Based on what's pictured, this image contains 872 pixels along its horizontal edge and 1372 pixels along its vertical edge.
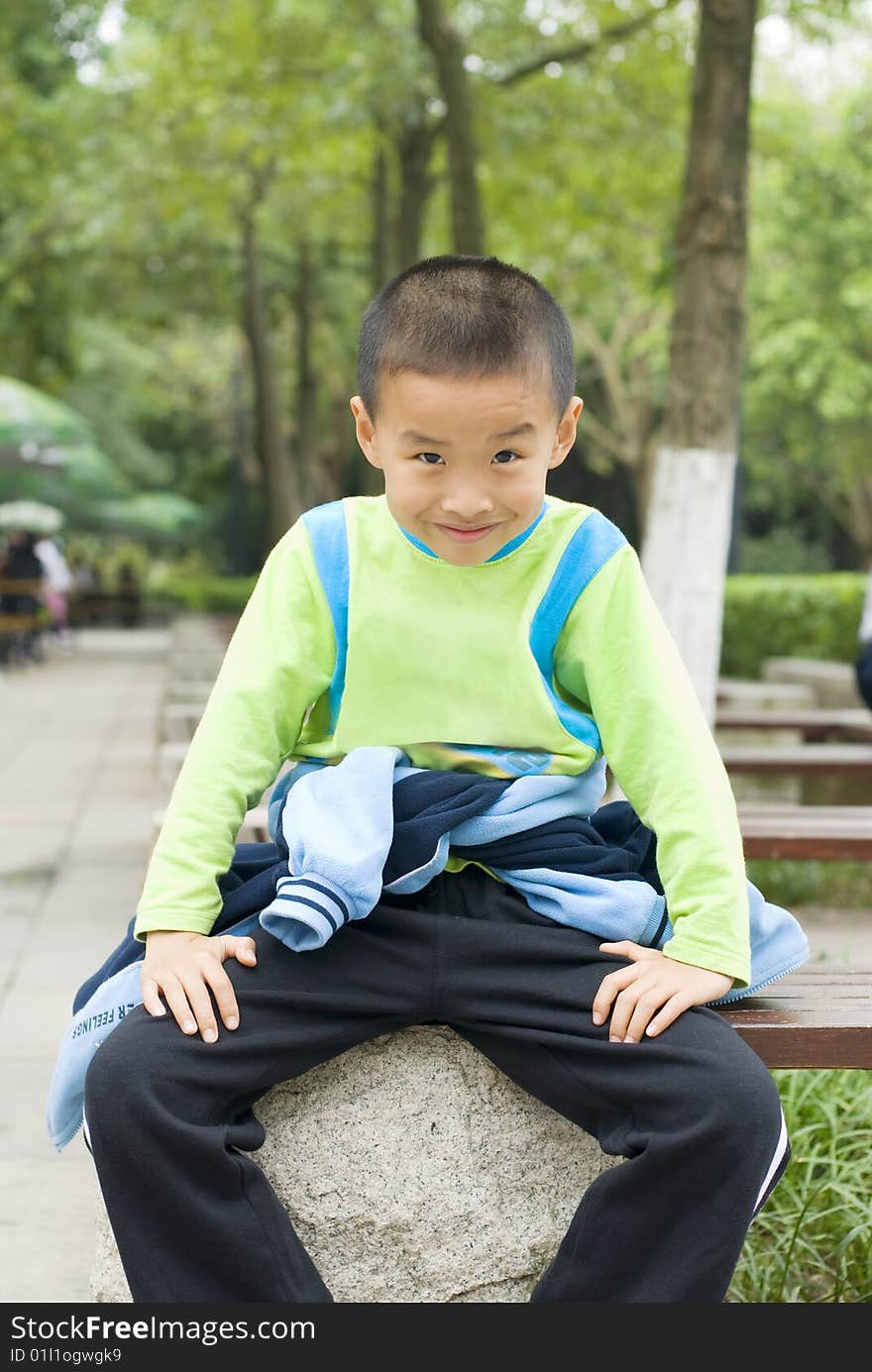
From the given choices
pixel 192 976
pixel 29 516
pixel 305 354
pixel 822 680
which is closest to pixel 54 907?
pixel 192 976

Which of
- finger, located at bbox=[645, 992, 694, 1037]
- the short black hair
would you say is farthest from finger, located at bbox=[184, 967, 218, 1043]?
the short black hair

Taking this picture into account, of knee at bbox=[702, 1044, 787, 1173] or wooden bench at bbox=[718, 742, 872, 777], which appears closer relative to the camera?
knee at bbox=[702, 1044, 787, 1173]

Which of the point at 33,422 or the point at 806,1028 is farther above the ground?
the point at 806,1028

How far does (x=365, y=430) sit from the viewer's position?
2.38 metres

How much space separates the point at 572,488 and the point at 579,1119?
24.6 meters

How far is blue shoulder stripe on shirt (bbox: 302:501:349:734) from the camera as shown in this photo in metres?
2.34

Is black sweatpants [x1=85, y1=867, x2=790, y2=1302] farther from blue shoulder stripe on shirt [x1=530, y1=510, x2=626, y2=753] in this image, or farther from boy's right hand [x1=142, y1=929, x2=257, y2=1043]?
blue shoulder stripe on shirt [x1=530, y1=510, x2=626, y2=753]

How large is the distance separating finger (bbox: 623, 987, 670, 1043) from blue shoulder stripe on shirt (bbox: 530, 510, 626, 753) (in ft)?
1.30

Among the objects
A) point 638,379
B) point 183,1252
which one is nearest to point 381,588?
point 183,1252

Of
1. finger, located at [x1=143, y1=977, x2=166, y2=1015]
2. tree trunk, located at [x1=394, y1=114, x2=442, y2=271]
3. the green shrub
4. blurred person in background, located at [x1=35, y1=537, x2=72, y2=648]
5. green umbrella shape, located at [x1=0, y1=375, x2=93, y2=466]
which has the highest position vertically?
tree trunk, located at [x1=394, y1=114, x2=442, y2=271]

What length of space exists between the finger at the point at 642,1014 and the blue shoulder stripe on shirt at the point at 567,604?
15.6 inches

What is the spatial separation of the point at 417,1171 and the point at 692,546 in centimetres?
443

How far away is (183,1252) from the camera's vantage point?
209cm

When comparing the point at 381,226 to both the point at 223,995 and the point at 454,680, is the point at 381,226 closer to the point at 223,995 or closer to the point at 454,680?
the point at 454,680
